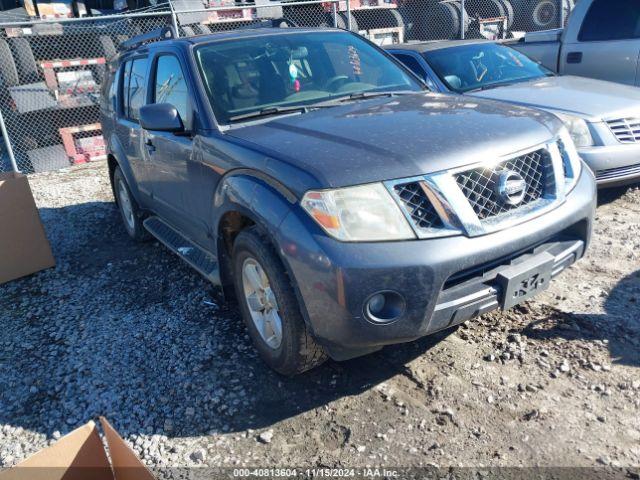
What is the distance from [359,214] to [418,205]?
10.9 inches

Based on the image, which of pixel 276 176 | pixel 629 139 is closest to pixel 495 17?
pixel 629 139

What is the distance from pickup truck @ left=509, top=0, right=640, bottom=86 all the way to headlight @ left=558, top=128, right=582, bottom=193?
4.18 meters

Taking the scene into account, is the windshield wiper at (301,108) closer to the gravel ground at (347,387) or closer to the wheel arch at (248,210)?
the wheel arch at (248,210)

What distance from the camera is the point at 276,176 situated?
106 inches

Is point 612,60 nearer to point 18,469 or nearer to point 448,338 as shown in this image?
point 448,338

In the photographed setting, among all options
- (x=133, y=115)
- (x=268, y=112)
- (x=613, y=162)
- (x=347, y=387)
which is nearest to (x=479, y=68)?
(x=613, y=162)

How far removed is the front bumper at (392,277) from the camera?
7.80ft

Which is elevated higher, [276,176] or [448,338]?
[276,176]

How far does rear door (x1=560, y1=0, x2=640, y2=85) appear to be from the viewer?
21.2 feet

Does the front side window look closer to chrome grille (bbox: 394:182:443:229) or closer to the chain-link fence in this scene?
chrome grille (bbox: 394:182:443:229)

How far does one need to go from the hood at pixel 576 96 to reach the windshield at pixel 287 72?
1743 millimetres

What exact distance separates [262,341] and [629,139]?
377cm

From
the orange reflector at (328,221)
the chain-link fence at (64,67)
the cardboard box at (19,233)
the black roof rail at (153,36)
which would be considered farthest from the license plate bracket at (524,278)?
the chain-link fence at (64,67)

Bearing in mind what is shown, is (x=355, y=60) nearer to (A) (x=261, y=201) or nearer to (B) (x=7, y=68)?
(A) (x=261, y=201)
